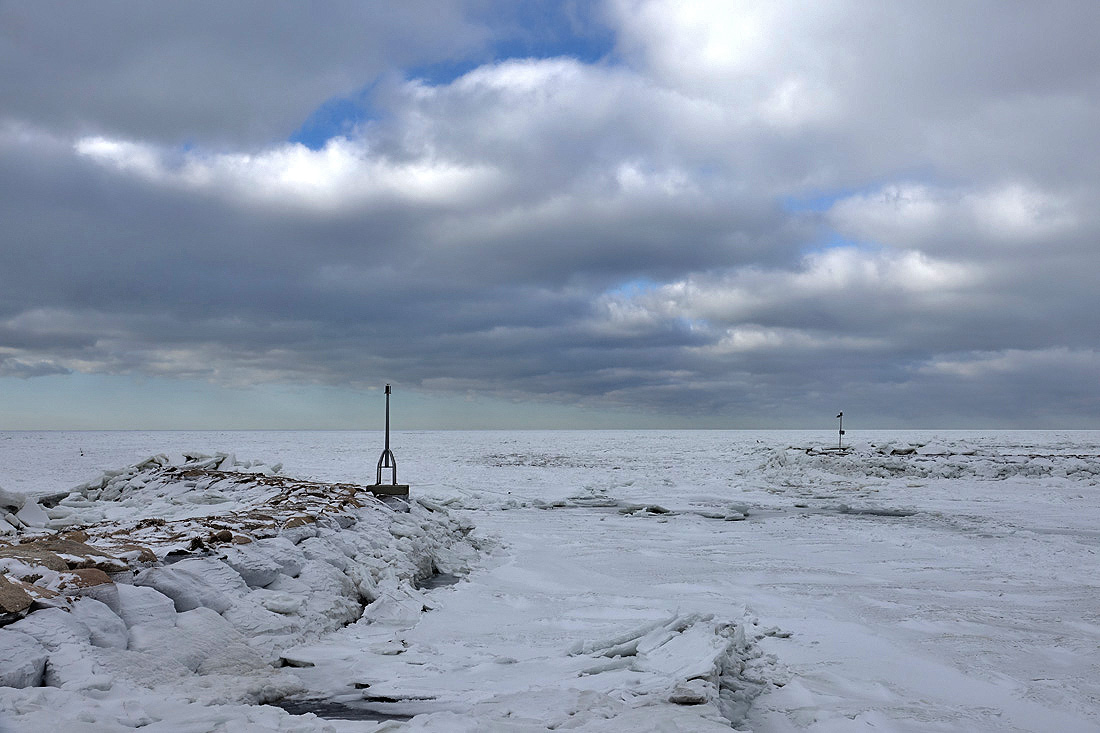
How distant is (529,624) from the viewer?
22.1 feet

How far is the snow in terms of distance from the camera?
411 centimetres

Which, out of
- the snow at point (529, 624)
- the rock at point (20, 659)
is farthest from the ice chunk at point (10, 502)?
the rock at point (20, 659)

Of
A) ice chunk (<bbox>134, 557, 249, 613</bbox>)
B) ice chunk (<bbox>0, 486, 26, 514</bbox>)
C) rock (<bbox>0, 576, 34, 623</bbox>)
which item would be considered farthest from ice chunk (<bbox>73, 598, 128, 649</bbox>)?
ice chunk (<bbox>0, 486, 26, 514</bbox>)

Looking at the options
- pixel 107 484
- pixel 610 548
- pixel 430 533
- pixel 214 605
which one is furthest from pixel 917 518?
pixel 107 484

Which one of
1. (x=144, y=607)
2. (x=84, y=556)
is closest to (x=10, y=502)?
(x=84, y=556)

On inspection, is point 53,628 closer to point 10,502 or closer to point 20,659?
point 20,659

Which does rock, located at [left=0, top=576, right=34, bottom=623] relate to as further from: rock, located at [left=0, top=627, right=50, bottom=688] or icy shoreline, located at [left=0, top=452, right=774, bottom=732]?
rock, located at [left=0, top=627, right=50, bottom=688]

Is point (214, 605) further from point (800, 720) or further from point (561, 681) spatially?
point (800, 720)

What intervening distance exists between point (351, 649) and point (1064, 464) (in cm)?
2657

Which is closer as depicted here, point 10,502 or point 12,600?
point 12,600

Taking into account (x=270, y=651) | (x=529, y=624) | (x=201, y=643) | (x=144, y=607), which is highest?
(x=144, y=607)

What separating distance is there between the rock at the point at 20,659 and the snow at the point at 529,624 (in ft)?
0.05

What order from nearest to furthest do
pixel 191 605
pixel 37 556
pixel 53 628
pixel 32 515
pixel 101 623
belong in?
pixel 53 628 < pixel 101 623 < pixel 37 556 < pixel 191 605 < pixel 32 515

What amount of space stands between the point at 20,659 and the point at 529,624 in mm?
4064
